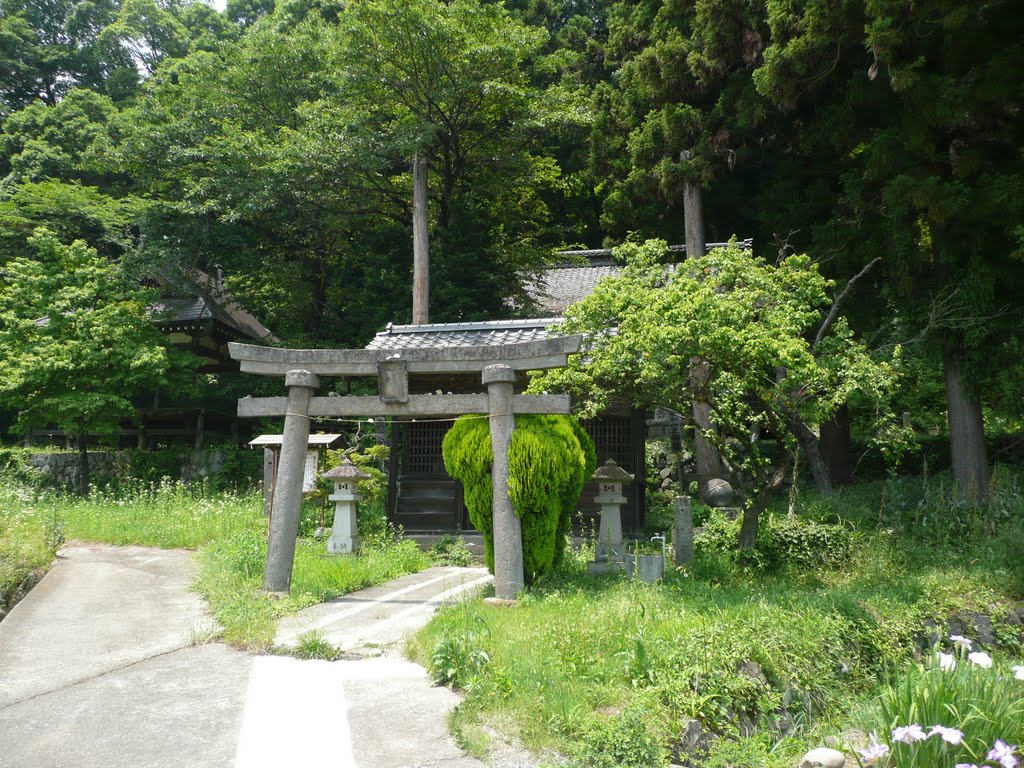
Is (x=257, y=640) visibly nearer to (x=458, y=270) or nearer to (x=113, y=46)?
(x=458, y=270)

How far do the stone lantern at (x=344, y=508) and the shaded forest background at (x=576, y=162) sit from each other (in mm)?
6912

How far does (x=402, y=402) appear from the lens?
25.0 feet

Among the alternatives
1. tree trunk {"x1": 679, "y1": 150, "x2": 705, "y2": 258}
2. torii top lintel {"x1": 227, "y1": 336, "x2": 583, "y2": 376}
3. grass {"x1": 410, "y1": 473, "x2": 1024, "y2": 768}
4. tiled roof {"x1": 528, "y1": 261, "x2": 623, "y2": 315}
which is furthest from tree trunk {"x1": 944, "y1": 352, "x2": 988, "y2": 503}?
tiled roof {"x1": 528, "y1": 261, "x2": 623, "y2": 315}

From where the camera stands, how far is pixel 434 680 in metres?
5.05

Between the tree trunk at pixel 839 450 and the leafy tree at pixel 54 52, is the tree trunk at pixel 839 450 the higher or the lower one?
the lower one

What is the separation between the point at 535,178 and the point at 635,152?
317cm

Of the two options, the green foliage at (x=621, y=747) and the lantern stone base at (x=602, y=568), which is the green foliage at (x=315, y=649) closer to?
the green foliage at (x=621, y=747)

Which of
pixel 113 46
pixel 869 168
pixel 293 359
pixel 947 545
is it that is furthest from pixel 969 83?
pixel 113 46

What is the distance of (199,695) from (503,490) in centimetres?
321

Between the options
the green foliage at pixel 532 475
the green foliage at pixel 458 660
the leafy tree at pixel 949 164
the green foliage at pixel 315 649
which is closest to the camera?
the green foliage at pixel 458 660

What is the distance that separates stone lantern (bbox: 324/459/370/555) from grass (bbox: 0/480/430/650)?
24 centimetres

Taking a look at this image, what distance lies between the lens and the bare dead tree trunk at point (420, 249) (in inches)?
658

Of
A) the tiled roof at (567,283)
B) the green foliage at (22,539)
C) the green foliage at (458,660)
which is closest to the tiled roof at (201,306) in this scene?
the green foliage at (22,539)

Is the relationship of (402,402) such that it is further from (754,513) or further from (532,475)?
(754,513)
